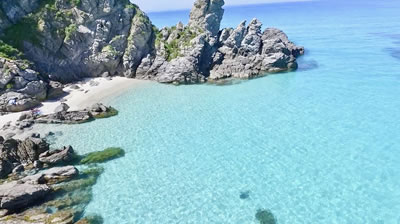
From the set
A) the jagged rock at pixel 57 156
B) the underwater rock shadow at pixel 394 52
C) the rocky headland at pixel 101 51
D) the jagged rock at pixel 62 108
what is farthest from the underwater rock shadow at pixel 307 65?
the jagged rock at pixel 57 156

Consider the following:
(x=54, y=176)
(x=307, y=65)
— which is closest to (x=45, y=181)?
(x=54, y=176)

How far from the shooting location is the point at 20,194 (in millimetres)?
21938

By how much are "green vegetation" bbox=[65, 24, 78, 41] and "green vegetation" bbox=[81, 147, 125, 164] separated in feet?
110

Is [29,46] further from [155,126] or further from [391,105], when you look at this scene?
[391,105]

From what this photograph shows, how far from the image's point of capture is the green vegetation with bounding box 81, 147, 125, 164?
2905 cm

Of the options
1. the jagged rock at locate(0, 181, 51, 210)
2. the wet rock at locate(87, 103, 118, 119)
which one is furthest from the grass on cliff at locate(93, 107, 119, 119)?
the jagged rock at locate(0, 181, 51, 210)

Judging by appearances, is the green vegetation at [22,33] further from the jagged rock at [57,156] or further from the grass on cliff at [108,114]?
the jagged rock at [57,156]

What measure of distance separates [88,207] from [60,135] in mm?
15836

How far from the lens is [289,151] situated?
28.5m

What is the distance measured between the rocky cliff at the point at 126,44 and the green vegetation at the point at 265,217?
3584cm

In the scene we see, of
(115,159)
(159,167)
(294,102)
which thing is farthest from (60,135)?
(294,102)

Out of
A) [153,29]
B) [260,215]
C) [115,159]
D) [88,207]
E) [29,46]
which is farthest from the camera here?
[153,29]

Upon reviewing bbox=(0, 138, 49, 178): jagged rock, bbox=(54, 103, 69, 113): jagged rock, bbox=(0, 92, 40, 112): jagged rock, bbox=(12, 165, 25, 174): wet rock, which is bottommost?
bbox=(12, 165, 25, 174): wet rock

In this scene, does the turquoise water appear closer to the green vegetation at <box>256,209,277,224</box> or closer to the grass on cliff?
the green vegetation at <box>256,209,277,224</box>
